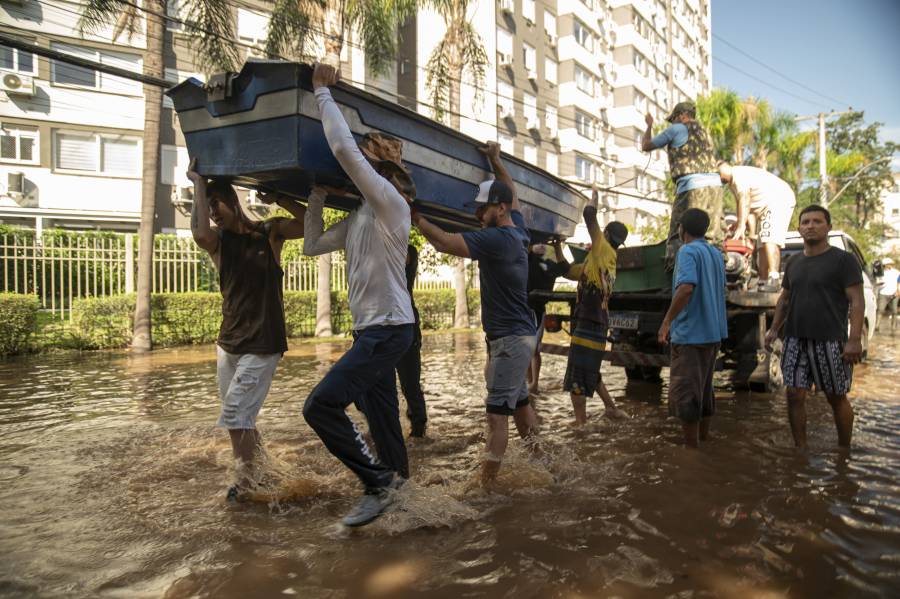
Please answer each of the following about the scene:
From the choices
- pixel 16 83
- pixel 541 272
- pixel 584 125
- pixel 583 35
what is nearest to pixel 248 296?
pixel 541 272

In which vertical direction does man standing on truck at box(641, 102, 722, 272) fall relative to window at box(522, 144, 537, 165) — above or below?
below

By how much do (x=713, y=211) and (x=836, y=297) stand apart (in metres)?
2.21

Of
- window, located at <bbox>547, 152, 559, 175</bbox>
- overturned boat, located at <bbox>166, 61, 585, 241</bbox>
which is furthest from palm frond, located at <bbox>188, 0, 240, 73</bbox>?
window, located at <bbox>547, 152, 559, 175</bbox>

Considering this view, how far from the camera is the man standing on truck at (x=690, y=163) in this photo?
21.0 ft

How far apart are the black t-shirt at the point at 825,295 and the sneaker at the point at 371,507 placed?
331 cm

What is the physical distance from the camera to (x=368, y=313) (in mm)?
3271

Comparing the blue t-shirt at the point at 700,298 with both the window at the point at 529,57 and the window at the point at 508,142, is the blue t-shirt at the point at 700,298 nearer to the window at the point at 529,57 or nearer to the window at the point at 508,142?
the window at the point at 508,142

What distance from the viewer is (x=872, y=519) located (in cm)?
331

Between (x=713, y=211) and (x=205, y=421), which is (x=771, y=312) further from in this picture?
(x=205, y=421)

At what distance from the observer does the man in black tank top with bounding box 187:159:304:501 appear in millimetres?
3660

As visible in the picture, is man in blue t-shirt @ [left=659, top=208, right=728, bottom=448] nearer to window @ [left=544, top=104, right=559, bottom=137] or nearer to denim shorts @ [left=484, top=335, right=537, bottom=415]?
denim shorts @ [left=484, top=335, right=537, bottom=415]

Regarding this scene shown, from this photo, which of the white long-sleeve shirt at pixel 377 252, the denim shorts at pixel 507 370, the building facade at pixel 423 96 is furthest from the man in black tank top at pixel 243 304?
the building facade at pixel 423 96

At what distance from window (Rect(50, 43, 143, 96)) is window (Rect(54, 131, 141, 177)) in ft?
4.84

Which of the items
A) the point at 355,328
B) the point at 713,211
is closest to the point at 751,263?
the point at 713,211
